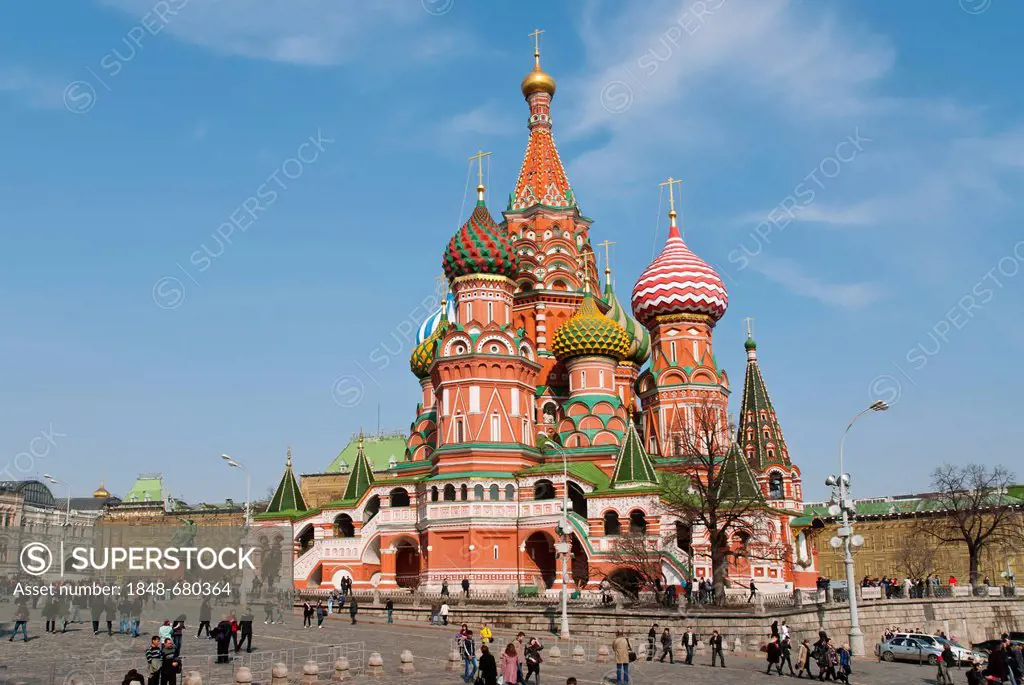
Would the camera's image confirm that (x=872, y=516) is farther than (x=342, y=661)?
Yes

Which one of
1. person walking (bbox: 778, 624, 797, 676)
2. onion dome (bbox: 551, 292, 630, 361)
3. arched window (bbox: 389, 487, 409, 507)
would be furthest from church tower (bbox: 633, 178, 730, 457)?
person walking (bbox: 778, 624, 797, 676)

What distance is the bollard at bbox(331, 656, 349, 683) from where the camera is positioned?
2034 cm

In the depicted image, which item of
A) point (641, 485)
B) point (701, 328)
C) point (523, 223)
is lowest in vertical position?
point (641, 485)

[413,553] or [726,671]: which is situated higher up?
[413,553]

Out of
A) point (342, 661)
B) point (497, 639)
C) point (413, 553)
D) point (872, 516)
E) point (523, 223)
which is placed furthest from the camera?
point (872, 516)

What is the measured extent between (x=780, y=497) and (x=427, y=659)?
31125 mm

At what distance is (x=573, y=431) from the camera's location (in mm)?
49250

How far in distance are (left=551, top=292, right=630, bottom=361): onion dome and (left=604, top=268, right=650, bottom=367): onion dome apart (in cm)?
439

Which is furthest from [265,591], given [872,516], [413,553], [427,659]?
[872,516]

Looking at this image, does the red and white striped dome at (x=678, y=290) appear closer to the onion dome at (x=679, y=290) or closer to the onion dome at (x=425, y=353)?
the onion dome at (x=679, y=290)

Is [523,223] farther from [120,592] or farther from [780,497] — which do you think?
[120,592]

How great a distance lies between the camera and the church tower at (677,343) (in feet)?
166

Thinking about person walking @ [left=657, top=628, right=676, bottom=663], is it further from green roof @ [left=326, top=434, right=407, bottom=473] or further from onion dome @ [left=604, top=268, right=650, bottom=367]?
green roof @ [left=326, top=434, right=407, bottom=473]

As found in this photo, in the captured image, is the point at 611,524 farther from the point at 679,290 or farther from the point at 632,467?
the point at 679,290
